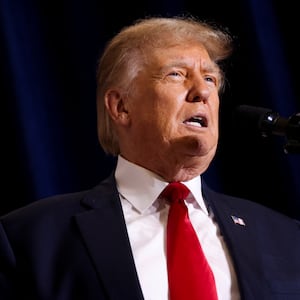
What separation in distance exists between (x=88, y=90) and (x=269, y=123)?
0.83 metres

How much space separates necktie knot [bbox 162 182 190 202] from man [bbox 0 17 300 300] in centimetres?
1

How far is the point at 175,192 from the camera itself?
1.40 metres

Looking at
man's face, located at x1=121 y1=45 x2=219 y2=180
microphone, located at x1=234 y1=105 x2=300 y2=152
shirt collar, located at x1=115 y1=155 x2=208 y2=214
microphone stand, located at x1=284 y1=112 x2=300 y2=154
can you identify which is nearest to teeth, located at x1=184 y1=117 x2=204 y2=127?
man's face, located at x1=121 y1=45 x2=219 y2=180

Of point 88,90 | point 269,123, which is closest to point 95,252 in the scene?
point 269,123

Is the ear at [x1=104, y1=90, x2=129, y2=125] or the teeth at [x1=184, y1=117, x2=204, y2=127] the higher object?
the ear at [x1=104, y1=90, x2=129, y2=125]

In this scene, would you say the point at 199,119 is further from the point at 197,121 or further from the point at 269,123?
the point at 269,123

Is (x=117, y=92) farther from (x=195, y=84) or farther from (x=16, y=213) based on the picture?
(x=16, y=213)

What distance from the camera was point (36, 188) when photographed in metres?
1.71

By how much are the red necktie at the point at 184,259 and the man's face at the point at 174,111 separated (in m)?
0.07

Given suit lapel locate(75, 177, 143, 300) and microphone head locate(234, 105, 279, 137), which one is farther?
suit lapel locate(75, 177, 143, 300)

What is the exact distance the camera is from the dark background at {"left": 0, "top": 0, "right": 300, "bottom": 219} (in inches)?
67.6

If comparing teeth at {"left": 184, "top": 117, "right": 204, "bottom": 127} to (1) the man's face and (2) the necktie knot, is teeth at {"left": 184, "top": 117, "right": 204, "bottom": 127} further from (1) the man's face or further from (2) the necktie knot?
(2) the necktie knot

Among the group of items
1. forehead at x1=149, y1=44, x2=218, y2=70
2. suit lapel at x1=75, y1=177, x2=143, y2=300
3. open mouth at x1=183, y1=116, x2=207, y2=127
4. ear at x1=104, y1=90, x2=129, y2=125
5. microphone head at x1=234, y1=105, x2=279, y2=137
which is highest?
forehead at x1=149, y1=44, x2=218, y2=70

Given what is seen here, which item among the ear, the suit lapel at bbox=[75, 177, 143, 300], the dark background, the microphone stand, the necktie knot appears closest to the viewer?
the microphone stand
